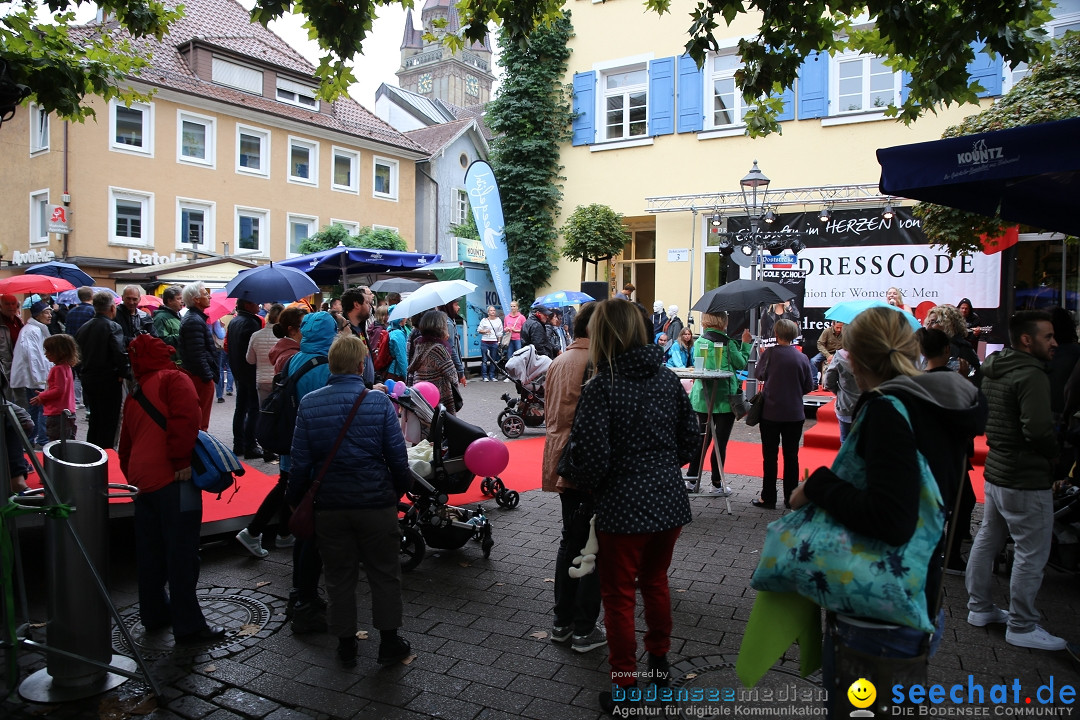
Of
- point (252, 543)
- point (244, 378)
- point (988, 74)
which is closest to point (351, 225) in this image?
point (988, 74)

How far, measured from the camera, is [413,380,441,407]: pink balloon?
6090 mm

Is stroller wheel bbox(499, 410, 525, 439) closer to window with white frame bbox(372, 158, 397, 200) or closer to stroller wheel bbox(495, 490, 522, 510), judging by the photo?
stroller wheel bbox(495, 490, 522, 510)

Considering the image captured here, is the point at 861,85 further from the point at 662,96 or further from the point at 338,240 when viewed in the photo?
the point at 338,240

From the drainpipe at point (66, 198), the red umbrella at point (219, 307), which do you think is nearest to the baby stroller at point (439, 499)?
the red umbrella at point (219, 307)

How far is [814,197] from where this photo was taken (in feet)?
56.4

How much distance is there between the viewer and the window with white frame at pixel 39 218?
2486 cm

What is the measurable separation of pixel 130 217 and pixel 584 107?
624 inches

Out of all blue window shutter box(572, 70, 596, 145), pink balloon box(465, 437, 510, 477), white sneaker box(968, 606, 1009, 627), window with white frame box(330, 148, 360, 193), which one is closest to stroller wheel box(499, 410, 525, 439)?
pink balloon box(465, 437, 510, 477)

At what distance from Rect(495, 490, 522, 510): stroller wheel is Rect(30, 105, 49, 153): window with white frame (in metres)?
24.7

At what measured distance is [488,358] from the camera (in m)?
18.4

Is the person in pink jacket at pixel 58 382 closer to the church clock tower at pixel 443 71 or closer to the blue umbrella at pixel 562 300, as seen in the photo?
the blue umbrella at pixel 562 300

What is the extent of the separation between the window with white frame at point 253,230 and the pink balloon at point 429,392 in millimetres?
24262

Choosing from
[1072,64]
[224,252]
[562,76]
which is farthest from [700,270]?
[224,252]

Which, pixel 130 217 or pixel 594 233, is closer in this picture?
pixel 594 233
